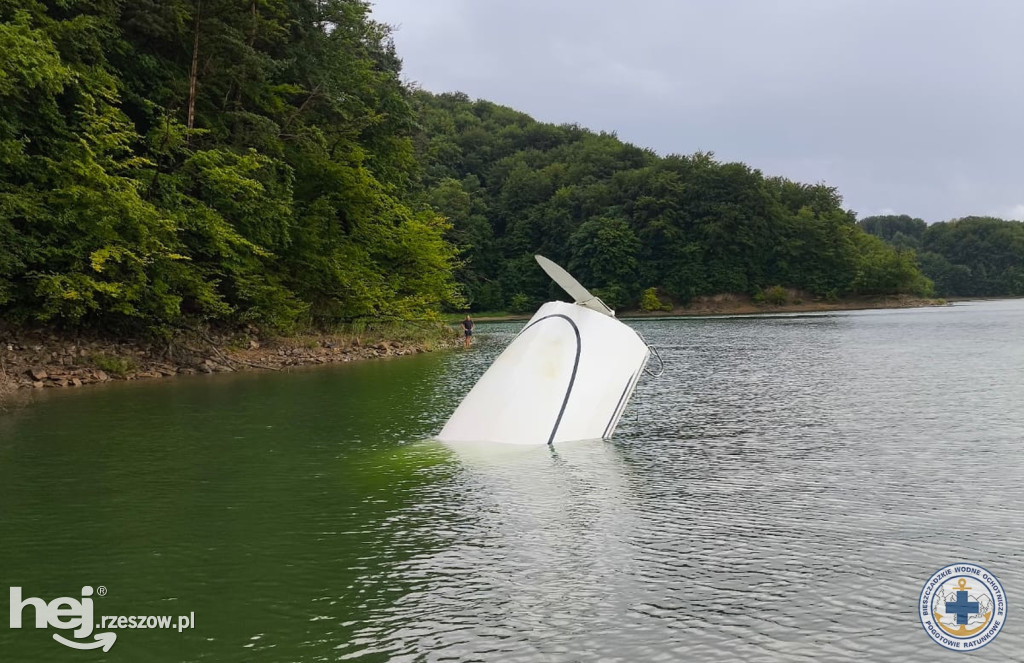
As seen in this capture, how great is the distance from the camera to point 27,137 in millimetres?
19891

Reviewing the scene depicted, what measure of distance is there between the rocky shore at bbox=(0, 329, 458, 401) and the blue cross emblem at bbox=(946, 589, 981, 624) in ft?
57.8

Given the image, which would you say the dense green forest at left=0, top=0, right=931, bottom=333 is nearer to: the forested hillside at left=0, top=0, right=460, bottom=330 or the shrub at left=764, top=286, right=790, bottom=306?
the forested hillside at left=0, top=0, right=460, bottom=330

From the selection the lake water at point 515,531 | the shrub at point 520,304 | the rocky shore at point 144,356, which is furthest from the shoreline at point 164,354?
the shrub at point 520,304

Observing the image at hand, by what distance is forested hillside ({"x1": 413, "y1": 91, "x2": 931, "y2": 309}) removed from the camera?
9769cm

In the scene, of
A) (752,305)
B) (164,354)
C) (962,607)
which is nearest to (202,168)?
(164,354)

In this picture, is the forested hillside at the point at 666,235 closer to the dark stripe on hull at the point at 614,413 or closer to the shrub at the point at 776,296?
the shrub at the point at 776,296

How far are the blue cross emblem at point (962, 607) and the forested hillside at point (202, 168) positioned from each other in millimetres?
19539

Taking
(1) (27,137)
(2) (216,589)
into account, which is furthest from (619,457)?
(1) (27,137)

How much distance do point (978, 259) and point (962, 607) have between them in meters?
151

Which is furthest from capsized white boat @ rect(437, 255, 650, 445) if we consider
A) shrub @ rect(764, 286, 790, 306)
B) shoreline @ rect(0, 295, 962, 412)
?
shrub @ rect(764, 286, 790, 306)

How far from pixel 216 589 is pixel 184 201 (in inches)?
844

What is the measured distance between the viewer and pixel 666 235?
331 feet

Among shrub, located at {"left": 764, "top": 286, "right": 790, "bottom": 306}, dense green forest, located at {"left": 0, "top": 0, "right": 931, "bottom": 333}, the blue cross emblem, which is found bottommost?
the blue cross emblem

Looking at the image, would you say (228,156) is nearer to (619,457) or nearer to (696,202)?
(619,457)
